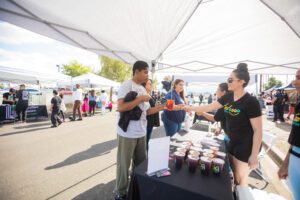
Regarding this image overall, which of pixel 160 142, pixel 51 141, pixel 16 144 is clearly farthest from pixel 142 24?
pixel 16 144

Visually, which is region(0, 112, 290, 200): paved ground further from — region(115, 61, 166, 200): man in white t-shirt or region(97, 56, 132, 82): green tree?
region(97, 56, 132, 82): green tree

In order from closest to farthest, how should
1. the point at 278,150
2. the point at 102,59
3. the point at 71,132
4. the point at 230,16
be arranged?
the point at 230,16
the point at 278,150
the point at 71,132
the point at 102,59

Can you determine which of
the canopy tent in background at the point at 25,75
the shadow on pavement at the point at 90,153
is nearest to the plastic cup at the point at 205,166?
the shadow on pavement at the point at 90,153

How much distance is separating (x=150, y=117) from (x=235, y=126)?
1.71 metres

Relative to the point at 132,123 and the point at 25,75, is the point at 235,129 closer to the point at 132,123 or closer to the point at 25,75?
the point at 132,123

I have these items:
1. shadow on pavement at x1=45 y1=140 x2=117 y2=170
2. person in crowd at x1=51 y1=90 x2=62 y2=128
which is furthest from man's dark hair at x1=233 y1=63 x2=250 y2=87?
person in crowd at x1=51 y1=90 x2=62 y2=128

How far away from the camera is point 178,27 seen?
2.61 meters

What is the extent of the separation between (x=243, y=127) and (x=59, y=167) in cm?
356

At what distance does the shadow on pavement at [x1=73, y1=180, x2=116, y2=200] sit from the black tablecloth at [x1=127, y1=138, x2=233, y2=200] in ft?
4.30

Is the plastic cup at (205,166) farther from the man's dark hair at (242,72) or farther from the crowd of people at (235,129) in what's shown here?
the man's dark hair at (242,72)

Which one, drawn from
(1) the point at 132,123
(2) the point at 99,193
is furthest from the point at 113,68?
(1) the point at 132,123

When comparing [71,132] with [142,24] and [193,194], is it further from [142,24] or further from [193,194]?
[193,194]

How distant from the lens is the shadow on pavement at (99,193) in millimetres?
2352

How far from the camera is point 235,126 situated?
5.77 feet
